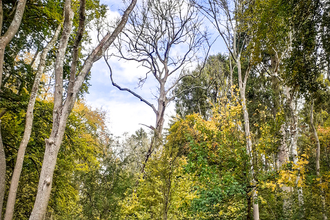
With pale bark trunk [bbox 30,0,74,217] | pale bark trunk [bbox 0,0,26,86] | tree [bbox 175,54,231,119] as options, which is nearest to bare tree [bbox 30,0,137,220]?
pale bark trunk [bbox 30,0,74,217]

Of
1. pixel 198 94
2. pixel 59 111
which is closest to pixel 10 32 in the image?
pixel 59 111

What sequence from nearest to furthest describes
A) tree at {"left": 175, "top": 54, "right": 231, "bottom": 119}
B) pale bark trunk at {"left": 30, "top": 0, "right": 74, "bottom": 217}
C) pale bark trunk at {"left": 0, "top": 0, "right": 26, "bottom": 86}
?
pale bark trunk at {"left": 30, "top": 0, "right": 74, "bottom": 217}, pale bark trunk at {"left": 0, "top": 0, "right": 26, "bottom": 86}, tree at {"left": 175, "top": 54, "right": 231, "bottom": 119}

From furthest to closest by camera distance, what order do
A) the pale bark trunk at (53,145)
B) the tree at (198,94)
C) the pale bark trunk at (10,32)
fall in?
the tree at (198,94), the pale bark trunk at (10,32), the pale bark trunk at (53,145)

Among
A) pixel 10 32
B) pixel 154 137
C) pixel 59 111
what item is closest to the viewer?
pixel 59 111

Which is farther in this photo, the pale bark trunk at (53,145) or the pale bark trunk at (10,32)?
the pale bark trunk at (10,32)

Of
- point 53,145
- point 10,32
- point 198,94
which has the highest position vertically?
point 198,94

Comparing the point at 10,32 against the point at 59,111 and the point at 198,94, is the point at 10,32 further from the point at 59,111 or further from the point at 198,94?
the point at 198,94

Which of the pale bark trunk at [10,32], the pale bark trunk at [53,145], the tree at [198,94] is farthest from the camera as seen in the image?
the tree at [198,94]

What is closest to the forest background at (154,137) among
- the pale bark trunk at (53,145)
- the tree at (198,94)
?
the pale bark trunk at (53,145)

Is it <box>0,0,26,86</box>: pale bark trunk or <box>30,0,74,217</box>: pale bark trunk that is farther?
<box>0,0,26,86</box>: pale bark trunk

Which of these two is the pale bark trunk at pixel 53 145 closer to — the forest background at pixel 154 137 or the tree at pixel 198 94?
the forest background at pixel 154 137

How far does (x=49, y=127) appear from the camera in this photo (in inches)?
269

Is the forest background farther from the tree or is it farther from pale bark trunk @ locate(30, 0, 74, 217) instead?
the tree

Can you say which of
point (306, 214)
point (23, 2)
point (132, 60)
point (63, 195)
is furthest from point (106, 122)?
point (306, 214)
